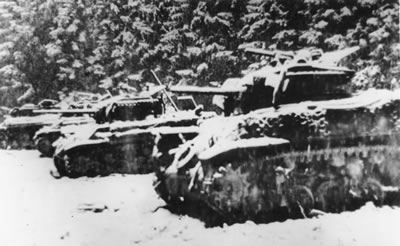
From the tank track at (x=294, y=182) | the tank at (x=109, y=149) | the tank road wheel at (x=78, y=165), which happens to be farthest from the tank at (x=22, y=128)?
the tank track at (x=294, y=182)

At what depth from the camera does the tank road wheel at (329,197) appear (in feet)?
16.8

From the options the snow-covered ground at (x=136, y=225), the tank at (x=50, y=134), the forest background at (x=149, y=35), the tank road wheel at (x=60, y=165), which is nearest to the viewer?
the snow-covered ground at (x=136, y=225)

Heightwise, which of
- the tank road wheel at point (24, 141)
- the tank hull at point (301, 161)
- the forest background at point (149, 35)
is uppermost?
the forest background at point (149, 35)

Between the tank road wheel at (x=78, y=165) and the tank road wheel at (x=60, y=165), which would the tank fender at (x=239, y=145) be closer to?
the tank road wheel at (x=78, y=165)

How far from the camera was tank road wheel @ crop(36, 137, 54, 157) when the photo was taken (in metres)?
11.0

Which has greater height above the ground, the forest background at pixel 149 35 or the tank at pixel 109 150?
the forest background at pixel 149 35

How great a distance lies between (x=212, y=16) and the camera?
6066 mm

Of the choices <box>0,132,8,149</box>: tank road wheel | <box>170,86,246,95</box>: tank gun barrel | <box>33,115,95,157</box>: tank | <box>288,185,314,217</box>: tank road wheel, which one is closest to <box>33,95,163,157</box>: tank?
<box>33,115,95,157</box>: tank

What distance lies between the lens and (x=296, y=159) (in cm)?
499

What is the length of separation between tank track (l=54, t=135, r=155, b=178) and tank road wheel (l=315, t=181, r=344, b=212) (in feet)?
13.1

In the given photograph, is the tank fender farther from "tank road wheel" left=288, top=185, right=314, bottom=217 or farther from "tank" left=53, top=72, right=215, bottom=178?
"tank" left=53, top=72, right=215, bottom=178

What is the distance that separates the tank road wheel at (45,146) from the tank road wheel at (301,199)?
7.66 meters

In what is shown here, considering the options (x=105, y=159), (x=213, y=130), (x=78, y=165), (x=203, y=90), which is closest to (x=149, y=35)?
(x=203, y=90)

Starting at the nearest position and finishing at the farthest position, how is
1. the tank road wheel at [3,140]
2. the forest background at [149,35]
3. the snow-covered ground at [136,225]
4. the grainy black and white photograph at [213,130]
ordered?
the snow-covered ground at [136,225] < the grainy black and white photograph at [213,130] < the forest background at [149,35] < the tank road wheel at [3,140]
